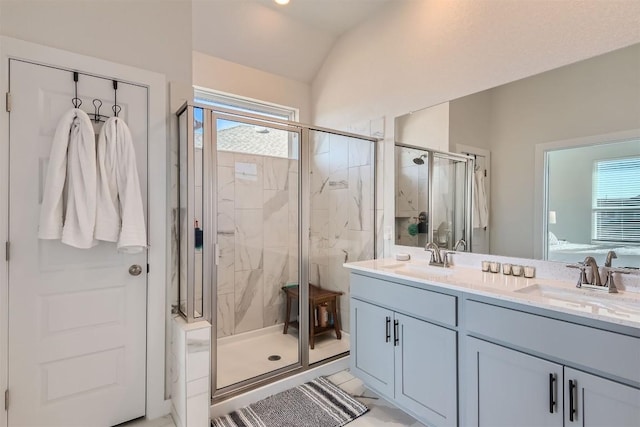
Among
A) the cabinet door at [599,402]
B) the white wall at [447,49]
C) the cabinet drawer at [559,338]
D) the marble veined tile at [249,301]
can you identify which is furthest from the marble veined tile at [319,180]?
the cabinet door at [599,402]

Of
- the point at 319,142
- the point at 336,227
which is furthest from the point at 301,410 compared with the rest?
the point at 319,142

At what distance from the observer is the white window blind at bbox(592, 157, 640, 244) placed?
4.99ft

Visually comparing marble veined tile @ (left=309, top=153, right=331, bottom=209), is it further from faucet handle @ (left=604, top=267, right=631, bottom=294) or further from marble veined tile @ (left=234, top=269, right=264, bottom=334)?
faucet handle @ (left=604, top=267, right=631, bottom=294)

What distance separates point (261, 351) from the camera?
275 cm

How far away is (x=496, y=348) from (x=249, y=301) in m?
2.09

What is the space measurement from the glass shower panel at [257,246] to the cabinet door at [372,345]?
1.91 feet

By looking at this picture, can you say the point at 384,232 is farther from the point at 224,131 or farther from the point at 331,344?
the point at 224,131

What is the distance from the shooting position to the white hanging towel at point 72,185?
1.67 m

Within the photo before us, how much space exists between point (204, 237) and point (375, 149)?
62.4 inches

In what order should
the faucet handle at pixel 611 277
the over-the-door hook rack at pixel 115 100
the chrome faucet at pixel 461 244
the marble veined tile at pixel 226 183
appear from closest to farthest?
the faucet handle at pixel 611 277 < the over-the-door hook rack at pixel 115 100 < the chrome faucet at pixel 461 244 < the marble veined tile at pixel 226 183

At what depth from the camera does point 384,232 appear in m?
2.74

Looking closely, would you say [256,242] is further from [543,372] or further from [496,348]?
[543,372]

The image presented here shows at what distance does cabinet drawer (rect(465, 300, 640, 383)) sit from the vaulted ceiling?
242 cm

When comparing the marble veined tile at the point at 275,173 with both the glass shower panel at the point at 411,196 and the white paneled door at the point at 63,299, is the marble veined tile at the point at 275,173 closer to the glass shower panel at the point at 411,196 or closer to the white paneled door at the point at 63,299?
the glass shower panel at the point at 411,196
